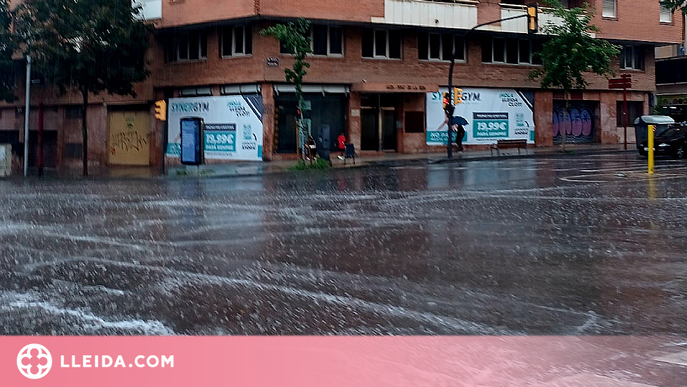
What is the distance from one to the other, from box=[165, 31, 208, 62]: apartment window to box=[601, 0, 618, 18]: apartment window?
2239 cm

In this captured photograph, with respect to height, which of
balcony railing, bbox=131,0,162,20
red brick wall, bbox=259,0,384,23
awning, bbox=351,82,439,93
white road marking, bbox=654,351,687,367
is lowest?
white road marking, bbox=654,351,687,367

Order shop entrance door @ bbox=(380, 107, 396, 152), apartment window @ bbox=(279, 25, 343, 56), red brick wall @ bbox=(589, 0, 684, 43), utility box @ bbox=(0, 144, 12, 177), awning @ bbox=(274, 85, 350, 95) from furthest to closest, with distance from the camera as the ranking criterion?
red brick wall @ bbox=(589, 0, 684, 43), shop entrance door @ bbox=(380, 107, 396, 152), apartment window @ bbox=(279, 25, 343, 56), awning @ bbox=(274, 85, 350, 95), utility box @ bbox=(0, 144, 12, 177)

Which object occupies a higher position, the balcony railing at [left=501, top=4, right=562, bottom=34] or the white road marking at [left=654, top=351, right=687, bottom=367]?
the balcony railing at [left=501, top=4, right=562, bottom=34]

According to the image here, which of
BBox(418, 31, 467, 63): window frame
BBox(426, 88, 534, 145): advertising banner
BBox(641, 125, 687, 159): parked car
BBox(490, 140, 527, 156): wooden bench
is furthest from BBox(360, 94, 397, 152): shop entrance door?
BBox(641, 125, 687, 159): parked car

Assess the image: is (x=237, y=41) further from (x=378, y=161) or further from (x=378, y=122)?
(x=378, y=161)

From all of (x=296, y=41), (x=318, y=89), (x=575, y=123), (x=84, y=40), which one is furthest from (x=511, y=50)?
(x=84, y=40)

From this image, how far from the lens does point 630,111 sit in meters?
50.7

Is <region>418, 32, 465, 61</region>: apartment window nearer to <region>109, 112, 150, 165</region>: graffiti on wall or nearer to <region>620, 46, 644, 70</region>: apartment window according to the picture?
<region>620, 46, 644, 70</region>: apartment window

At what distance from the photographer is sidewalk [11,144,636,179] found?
106 feet

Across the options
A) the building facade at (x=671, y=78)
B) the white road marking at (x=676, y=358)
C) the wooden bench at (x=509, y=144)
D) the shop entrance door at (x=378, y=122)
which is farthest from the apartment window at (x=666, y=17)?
the white road marking at (x=676, y=358)

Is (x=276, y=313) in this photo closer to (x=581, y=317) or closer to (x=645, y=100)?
(x=581, y=317)

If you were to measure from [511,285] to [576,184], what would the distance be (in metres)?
13.5

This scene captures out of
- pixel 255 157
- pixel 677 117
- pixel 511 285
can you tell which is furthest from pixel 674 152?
pixel 511 285

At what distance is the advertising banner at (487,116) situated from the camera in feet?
143
